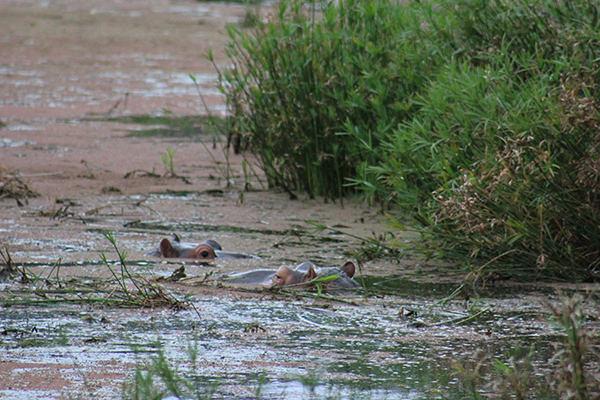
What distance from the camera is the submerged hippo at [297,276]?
4430 millimetres

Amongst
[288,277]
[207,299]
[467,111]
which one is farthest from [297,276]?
[467,111]

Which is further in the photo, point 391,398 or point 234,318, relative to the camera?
point 234,318

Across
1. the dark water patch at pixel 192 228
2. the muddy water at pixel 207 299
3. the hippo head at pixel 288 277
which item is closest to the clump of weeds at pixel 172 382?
the muddy water at pixel 207 299

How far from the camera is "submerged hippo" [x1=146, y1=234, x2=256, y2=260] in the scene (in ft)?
16.7

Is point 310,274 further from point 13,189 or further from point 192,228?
point 13,189

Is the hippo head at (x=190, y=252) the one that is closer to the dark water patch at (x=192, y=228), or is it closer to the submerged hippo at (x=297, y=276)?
the submerged hippo at (x=297, y=276)

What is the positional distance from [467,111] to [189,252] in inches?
69.2

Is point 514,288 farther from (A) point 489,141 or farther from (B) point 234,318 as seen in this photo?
(B) point 234,318

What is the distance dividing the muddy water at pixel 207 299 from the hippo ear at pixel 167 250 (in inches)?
5.1

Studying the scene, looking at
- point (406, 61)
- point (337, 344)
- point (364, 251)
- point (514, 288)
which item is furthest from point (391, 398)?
point (406, 61)

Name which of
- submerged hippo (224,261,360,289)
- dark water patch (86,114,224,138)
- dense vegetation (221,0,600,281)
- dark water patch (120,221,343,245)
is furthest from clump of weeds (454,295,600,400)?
dark water patch (86,114,224,138)

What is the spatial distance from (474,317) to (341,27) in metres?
3.01

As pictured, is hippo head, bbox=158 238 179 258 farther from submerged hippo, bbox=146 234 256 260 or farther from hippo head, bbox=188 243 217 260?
hippo head, bbox=188 243 217 260

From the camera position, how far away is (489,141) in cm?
464
